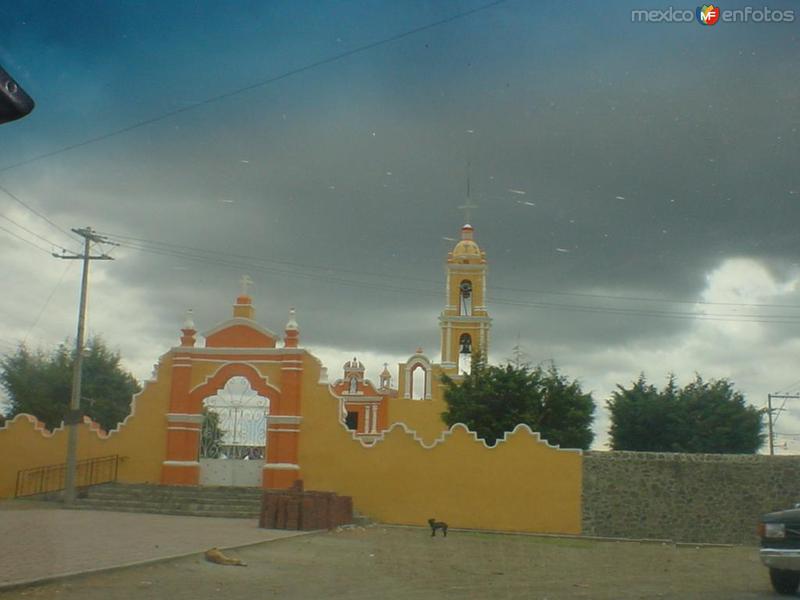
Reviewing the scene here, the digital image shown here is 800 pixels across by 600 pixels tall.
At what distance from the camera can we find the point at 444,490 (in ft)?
82.6

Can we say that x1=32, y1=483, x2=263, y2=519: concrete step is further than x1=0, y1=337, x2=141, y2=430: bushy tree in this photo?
No

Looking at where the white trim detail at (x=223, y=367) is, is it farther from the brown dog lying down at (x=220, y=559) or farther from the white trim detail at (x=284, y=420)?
the brown dog lying down at (x=220, y=559)

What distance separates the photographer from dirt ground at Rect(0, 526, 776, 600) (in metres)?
10.7

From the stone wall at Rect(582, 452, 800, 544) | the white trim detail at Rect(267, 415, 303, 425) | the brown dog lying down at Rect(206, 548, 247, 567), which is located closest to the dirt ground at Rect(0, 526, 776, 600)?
the brown dog lying down at Rect(206, 548, 247, 567)

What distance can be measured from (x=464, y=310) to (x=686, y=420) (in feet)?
33.7

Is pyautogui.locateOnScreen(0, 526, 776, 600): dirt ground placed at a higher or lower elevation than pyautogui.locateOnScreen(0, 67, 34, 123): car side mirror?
lower

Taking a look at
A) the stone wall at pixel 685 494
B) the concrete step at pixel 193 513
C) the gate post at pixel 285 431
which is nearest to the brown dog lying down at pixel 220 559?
the concrete step at pixel 193 513

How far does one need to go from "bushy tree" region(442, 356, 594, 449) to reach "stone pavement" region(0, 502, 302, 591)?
32.2 ft

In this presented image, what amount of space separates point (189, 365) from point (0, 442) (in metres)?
6.50

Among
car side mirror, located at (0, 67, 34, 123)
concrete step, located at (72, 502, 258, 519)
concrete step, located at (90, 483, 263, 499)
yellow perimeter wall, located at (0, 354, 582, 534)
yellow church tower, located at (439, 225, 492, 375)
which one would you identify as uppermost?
yellow church tower, located at (439, 225, 492, 375)

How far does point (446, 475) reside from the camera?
25.2m

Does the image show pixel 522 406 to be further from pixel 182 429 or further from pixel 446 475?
pixel 182 429

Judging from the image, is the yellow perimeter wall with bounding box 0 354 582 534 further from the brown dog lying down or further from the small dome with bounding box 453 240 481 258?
the small dome with bounding box 453 240 481 258

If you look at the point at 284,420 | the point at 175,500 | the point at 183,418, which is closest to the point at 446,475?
the point at 284,420
